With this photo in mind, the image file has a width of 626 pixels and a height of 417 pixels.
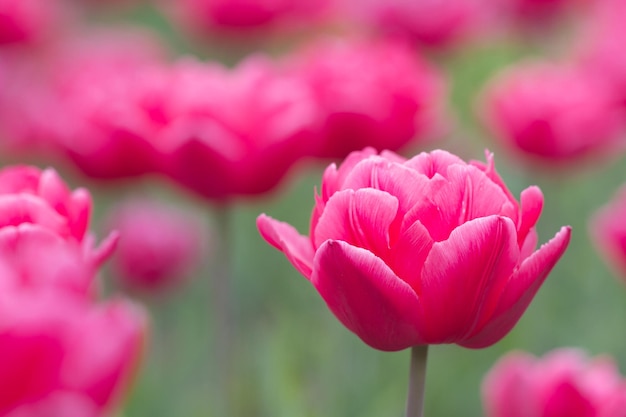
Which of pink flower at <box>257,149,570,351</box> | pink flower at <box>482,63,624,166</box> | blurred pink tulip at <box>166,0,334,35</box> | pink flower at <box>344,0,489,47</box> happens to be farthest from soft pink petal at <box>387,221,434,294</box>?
blurred pink tulip at <box>166,0,334,35</box>

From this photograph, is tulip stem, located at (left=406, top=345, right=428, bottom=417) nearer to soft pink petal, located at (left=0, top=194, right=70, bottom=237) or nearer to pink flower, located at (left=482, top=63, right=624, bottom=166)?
soft pink petal, located at (left=0, top=194, right=70, bottom=237)

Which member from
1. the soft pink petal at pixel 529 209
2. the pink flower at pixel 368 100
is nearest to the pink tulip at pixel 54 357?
the soft pink petal at pixel 529 209

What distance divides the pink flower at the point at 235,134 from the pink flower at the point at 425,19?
669 millimetres

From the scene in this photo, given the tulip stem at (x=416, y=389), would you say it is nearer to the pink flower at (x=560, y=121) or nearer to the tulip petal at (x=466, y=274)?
the tulip petal at (x=466, y=274)

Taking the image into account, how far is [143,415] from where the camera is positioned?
3.61 ft

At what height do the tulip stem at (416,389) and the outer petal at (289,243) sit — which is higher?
the outer petal at (289,243)

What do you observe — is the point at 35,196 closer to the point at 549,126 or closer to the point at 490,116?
the point at 549,126

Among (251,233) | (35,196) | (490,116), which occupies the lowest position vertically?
(251,233)

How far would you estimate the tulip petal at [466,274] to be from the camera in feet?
1.63

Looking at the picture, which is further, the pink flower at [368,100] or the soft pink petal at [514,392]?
the pink flower at [368,100]

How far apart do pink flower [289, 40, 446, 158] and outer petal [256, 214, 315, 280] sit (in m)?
0.47

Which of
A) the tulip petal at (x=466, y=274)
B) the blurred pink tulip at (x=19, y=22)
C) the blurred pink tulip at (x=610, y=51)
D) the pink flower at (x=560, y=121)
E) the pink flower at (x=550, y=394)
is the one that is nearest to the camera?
the tulip petal at (x=466, y=274)

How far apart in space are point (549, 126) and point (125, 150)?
1.64ft

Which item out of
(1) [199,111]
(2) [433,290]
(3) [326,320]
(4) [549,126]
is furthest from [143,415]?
(2) [433,290]
